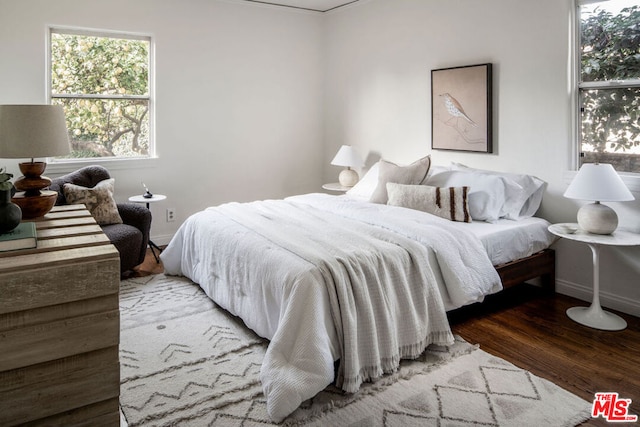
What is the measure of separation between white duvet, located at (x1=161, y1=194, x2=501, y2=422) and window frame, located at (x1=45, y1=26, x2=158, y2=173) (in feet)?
5.56

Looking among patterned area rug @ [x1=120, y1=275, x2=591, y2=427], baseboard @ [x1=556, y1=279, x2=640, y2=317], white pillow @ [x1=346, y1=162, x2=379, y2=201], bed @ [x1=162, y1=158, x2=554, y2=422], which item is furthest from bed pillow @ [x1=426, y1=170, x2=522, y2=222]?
patterned area rug @ [x1=120, y1=275, x2=591, y2=427]

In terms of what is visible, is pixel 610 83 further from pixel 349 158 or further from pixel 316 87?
pixel 316 87

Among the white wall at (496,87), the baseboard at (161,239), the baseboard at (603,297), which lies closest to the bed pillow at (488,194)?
the white wall at (496,87)

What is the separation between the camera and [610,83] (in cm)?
330

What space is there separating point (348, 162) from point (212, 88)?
168 cm

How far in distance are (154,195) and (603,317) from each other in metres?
3.96

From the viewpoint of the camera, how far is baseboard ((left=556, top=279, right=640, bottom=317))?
130 inches

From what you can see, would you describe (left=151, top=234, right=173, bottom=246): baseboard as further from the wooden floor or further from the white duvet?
the wooden floor

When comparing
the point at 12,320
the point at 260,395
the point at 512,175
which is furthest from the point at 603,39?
the point at 12,320

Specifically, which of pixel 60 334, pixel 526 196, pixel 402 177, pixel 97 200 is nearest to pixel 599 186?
pixel 526 196

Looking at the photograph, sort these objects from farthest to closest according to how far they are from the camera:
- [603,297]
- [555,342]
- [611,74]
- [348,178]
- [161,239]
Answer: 1. [348,178]
2. [161,239]
3. [603,297]
4. [611,74]
5. [555,342]

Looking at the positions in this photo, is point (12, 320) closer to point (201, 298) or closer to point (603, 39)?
point (201, 298)

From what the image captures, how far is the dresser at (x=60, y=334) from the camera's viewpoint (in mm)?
1479

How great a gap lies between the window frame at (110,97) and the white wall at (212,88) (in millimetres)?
40
